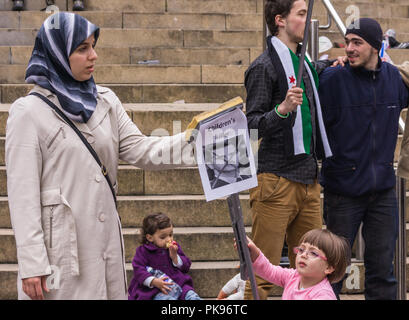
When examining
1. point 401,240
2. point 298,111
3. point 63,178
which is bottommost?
point 401,240

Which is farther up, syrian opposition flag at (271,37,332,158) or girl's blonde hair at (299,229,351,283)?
syrian opposition flag at (271,37,332,158)

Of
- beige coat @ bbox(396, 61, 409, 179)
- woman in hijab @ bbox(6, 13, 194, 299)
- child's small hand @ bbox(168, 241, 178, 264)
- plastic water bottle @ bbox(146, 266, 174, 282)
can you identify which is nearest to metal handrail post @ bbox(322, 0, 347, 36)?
beige coat @ bbox(396, 61, 409, 179)

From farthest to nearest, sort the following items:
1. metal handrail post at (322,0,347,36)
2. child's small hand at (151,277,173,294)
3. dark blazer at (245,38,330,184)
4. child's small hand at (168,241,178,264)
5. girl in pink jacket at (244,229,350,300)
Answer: metal handrail post at (322,0,347,36) < child's small hand at (168,241,178,264) < child's small hand at (151,277,173,294) < dark blazer at (245,38,330,184) < girl in pink jacket at (244,229,350,300)

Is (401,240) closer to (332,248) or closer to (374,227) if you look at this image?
(374,227)

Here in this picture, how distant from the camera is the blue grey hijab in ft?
10.3

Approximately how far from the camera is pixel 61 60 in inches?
124

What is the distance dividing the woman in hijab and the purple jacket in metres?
1.79

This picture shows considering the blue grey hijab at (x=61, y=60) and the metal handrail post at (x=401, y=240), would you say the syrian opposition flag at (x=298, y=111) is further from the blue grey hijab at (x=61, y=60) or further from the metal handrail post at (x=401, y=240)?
the blue grey hijab at (x=61, y=60)

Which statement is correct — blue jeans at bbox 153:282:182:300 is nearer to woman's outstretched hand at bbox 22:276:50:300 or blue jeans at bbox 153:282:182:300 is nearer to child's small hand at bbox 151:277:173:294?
child's small hand at bbox 151:277:173:294

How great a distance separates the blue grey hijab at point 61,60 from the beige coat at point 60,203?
0.05 metres

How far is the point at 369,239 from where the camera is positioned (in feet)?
14.5

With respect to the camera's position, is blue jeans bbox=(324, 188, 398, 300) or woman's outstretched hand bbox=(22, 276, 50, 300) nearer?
woman's outstretched hand bbox=(22, 276, 50, 300)

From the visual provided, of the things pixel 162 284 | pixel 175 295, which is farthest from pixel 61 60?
pixel 175 295

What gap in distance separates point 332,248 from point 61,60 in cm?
155
